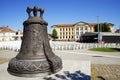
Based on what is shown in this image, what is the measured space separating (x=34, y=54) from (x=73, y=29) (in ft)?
304

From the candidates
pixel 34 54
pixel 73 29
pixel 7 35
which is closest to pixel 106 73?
pixel 34 54

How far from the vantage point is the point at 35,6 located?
21.9ft

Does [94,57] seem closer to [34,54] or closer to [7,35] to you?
[34,54]

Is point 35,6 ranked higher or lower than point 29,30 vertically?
higher

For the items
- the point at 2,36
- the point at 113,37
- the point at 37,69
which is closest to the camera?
the point at 37,69

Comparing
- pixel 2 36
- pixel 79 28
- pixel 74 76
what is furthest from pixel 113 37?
pixel 2 36

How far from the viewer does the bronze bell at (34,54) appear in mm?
6031

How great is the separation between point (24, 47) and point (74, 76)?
250 cm

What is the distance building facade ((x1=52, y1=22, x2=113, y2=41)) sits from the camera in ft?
312

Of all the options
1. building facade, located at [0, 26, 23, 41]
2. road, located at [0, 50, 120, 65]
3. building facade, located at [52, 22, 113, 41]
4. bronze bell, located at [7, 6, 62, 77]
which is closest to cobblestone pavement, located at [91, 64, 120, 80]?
bronze bell, located at [7, 6, 62, 77]

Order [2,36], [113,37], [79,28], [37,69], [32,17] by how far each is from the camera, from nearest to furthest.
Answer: [37,69] → [32,17] → [113,37] → [2,36] → [79,28]

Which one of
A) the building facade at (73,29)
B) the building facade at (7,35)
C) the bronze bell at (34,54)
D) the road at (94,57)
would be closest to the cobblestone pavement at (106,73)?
the bronze bell at (34,54)

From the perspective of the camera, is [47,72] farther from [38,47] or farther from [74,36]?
[74,36]


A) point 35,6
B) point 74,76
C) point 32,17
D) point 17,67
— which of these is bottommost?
point 74,76
